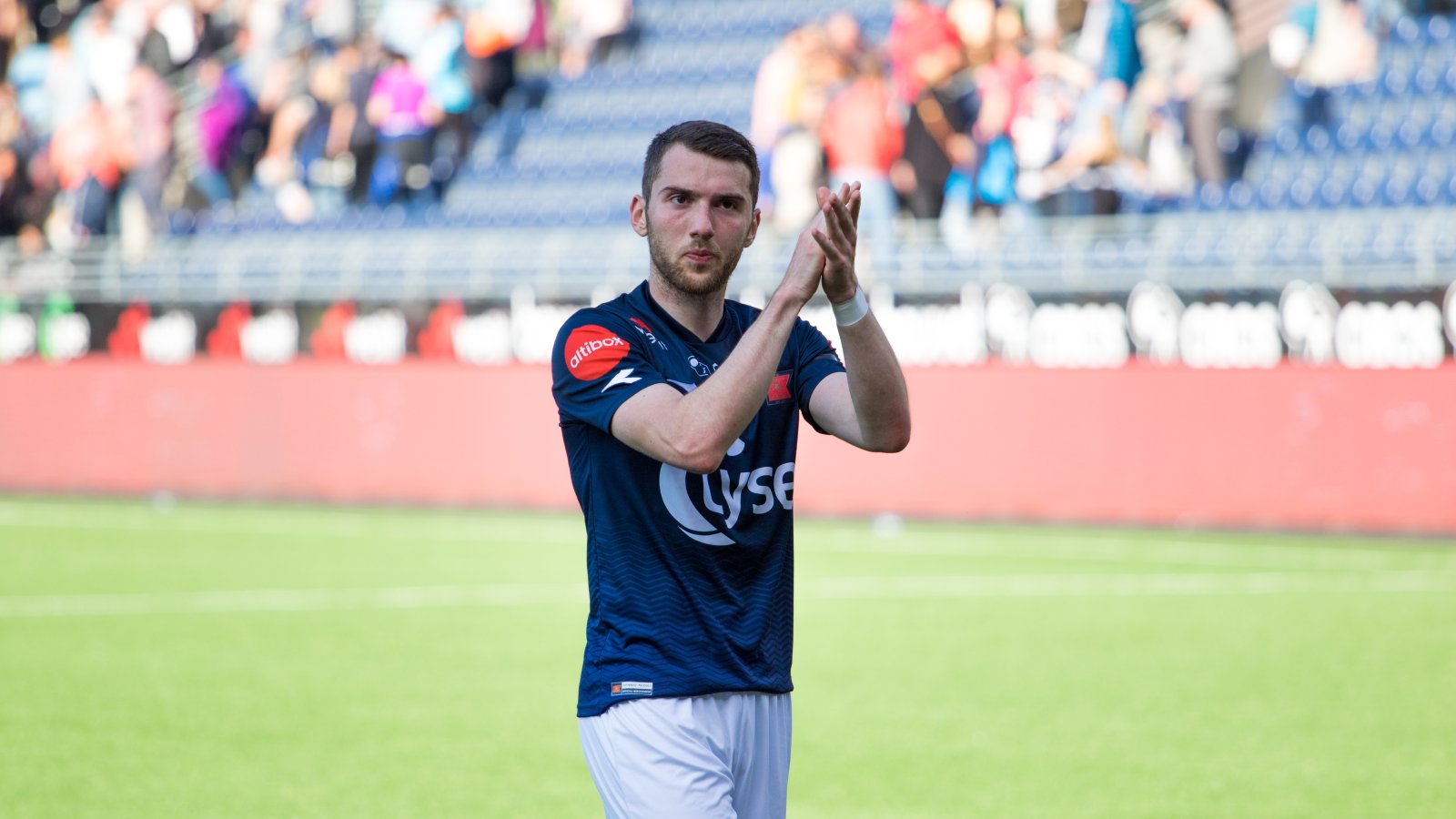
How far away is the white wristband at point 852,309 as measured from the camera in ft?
11.8

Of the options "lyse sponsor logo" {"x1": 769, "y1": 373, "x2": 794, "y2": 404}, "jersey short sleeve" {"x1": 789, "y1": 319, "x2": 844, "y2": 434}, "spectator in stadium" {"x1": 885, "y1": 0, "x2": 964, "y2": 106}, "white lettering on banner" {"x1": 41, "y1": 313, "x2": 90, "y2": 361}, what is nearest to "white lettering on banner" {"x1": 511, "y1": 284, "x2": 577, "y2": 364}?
"spectator in stadium" {"x1": 885, "y1": 0, "x2": 964, "y2": 106}

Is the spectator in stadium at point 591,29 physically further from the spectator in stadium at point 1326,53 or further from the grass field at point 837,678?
the grass field at point 837,678

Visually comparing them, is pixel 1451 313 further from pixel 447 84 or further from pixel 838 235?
pixel 838 235

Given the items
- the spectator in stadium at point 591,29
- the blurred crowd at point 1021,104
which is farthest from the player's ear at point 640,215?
the spectator in stadium at point 591,29

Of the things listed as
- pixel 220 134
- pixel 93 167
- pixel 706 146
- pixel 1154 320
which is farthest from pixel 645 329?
pixel 93 167

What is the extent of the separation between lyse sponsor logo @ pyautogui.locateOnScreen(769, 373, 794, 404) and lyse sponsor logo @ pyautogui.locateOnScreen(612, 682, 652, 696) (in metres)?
0.64

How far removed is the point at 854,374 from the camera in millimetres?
3711

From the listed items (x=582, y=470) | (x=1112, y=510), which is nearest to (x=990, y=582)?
(x=1112, y=510)

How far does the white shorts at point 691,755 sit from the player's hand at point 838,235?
2.86ft

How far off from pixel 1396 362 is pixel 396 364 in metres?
10.0

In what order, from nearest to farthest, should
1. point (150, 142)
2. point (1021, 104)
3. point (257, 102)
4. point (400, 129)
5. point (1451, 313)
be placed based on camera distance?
point (1451, 313) → point (1021, 104) → point (400, 129) → point (150, 142) → point (257, 102)

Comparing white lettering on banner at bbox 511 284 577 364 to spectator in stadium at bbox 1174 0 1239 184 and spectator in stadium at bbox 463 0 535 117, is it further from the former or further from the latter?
spectator in stadium at bbox 1174 0 1239 184

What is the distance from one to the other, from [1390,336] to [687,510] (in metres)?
13.4

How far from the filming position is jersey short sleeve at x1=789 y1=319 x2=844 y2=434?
396 centimetres
